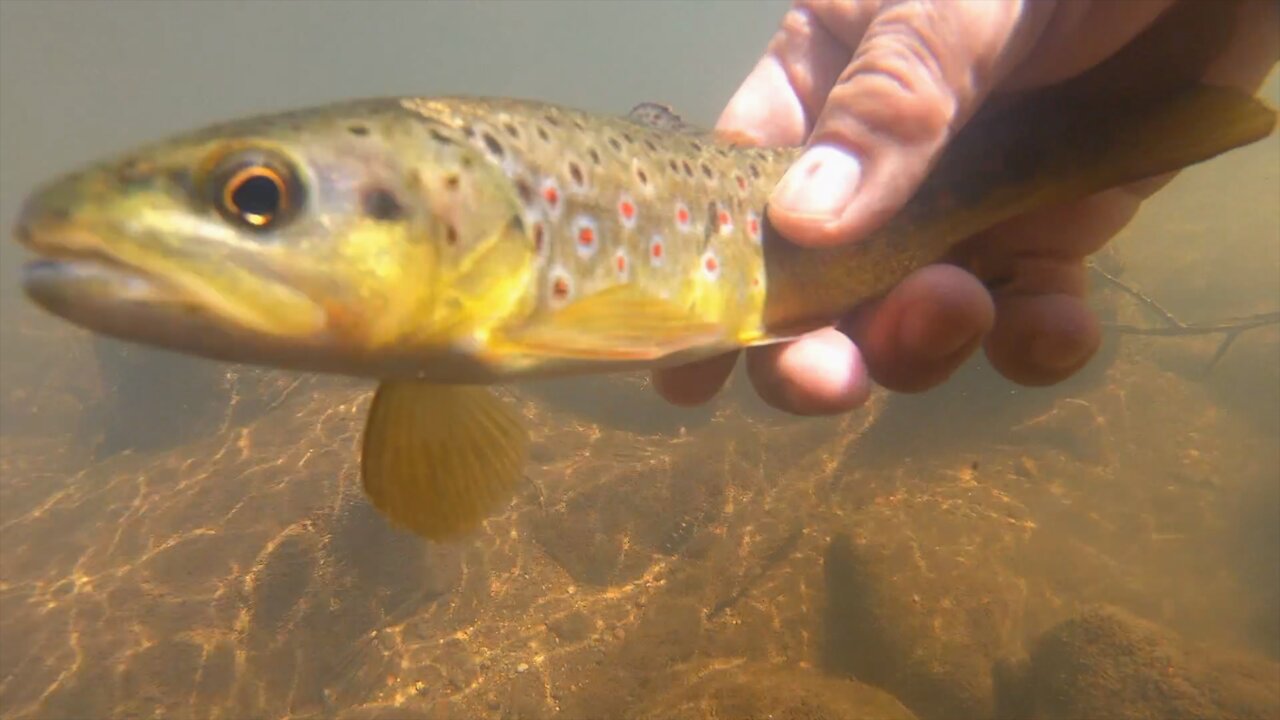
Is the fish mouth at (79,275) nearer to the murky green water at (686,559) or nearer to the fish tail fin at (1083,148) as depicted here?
the fish tail fin at (1083,148)

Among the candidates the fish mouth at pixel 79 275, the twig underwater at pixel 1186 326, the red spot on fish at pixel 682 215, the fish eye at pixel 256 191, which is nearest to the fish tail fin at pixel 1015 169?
the red spot on fish at pixel 682 215

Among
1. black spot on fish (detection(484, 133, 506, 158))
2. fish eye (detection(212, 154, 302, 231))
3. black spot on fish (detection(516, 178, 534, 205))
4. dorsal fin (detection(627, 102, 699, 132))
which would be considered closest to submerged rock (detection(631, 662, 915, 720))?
dorsal fin (detection(627, 102, 699, 132))

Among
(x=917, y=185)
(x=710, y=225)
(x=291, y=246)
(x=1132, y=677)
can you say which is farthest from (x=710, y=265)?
(x=1132, y=677)

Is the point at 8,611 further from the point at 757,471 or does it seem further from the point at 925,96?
the point at 925,96

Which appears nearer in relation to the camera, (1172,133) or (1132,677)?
(1172,133)

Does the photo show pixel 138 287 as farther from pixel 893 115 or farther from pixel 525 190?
pixel 893 115

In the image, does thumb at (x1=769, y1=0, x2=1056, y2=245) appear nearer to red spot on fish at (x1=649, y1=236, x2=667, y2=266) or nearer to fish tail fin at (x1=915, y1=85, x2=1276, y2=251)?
fish tail fin at (x1=915, y1=85, x2=1276, y2=251)

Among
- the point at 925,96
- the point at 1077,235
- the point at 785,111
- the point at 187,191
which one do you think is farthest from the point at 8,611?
the point at 1077,235
